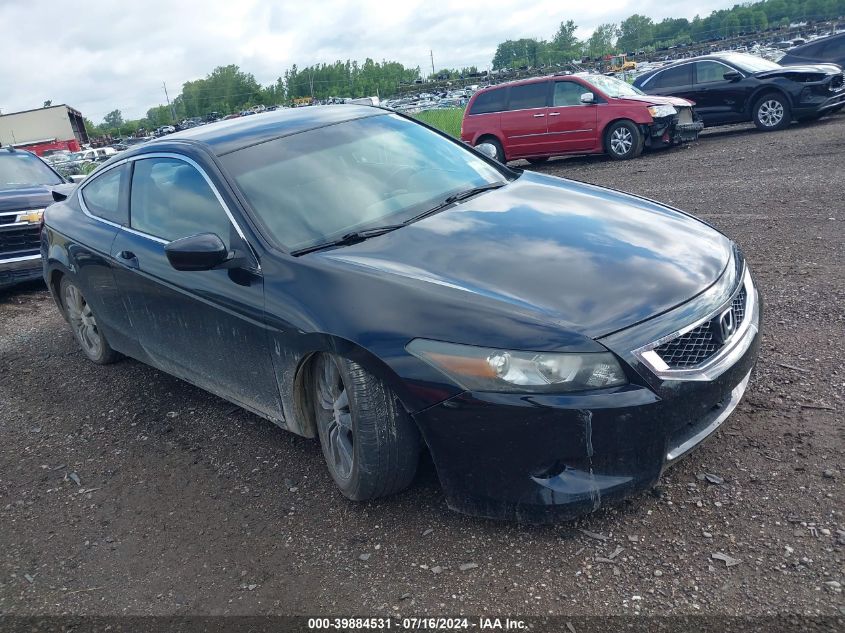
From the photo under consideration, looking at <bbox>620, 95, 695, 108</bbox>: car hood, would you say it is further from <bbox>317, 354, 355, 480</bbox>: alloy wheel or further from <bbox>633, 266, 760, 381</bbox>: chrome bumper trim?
<bbox>317, 354, 355, 480</bbox>: alloy wheel

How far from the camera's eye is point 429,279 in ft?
9.88

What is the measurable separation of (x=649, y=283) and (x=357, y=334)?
3.75ft

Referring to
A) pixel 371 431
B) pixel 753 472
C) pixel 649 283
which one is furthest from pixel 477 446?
pixel 753 472

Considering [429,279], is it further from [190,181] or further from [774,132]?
[774,132]

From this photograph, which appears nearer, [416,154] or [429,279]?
[429,279]

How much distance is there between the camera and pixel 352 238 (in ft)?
11.4

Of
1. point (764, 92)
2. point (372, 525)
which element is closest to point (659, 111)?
point (764, 92)

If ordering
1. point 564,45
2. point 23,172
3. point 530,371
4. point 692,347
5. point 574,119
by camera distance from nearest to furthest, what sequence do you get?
point 530,371 → point 692,347 → point 23,172 → point 574,119 → point 564,45

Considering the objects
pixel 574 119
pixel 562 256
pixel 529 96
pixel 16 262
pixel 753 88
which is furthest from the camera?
pixel 529 96

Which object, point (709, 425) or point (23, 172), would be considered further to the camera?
point (23, 172)

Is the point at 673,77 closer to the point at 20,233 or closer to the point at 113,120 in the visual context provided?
the point at 20,233

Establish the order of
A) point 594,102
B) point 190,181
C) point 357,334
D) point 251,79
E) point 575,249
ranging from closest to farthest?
point 357,334 → point 575,249 → point 190,181 → point 594,102 → point 251,79

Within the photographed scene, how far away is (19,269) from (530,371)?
291 inches

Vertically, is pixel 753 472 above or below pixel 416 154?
below
